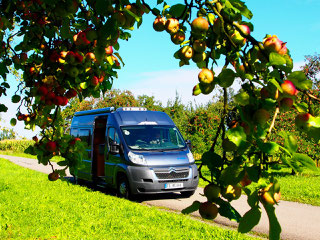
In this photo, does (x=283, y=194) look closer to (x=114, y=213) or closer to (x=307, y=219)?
(x=307, y=219)

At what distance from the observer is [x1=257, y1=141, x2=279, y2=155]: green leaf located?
3.07 feet

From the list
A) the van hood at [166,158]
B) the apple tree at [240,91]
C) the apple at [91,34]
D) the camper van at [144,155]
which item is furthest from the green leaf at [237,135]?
the van hood at [166,158]

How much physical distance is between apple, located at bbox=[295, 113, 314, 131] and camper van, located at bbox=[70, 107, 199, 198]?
7.77 m

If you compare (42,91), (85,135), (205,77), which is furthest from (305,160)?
(85,135)

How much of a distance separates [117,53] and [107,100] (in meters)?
32.5

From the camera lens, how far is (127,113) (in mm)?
10297

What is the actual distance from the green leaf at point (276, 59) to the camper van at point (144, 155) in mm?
7848

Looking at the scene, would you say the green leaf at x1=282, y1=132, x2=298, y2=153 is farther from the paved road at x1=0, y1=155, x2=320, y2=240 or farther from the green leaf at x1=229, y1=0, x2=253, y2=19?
the paved road at x1=0, y1=155, x2=320, y2=240

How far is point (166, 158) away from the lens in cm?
922

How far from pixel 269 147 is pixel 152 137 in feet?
29.4

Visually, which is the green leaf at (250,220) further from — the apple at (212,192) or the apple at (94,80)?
the apple at (94,80)

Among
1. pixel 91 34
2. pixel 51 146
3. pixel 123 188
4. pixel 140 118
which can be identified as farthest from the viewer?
pixel 140 118

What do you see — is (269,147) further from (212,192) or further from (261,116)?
(212,192)

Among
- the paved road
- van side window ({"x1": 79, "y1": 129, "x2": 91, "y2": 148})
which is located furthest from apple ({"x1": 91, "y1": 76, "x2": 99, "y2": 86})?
van side window ({"x1": 79, "y1": 129, "x2": 91, "y2": 148})
